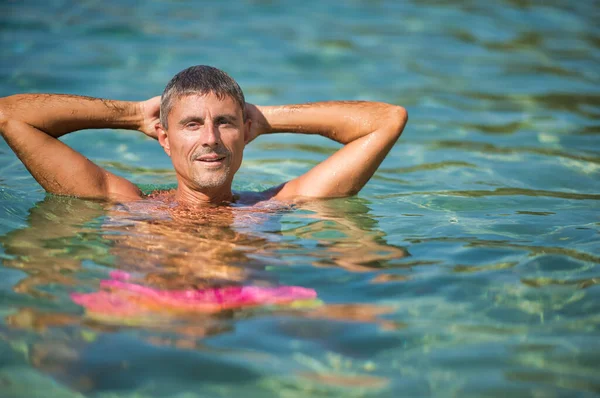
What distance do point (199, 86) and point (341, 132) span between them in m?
1.09

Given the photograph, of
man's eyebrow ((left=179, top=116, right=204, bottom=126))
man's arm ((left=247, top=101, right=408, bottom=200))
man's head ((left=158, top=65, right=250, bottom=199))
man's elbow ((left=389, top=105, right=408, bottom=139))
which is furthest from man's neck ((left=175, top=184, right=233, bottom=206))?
man's elbow ((left=389, top=105, right=408, bottom=139))

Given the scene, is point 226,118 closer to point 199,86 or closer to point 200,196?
point 199,86

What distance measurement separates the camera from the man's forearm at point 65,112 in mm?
4786

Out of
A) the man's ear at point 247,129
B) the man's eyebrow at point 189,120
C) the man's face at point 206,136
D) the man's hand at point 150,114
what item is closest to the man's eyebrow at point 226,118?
the man's face at point 206,136

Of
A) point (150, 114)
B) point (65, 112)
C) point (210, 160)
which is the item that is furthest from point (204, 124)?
point (65, 112)

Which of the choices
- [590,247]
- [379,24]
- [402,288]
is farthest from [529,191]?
[379,24]

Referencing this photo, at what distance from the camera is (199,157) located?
476cm

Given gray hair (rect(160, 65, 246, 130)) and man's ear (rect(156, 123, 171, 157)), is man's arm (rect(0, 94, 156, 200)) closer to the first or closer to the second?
man's ear (rect(156, 123, 171, 157))

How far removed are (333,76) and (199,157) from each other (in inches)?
213

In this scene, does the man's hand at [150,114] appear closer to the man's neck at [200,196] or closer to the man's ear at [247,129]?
the man's neck at [200,196]

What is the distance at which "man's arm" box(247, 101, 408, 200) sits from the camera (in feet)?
16.5

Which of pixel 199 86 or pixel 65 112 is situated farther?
pixel 65 112

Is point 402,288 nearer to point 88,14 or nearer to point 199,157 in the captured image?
point 199,157

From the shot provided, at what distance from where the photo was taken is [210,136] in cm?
466
